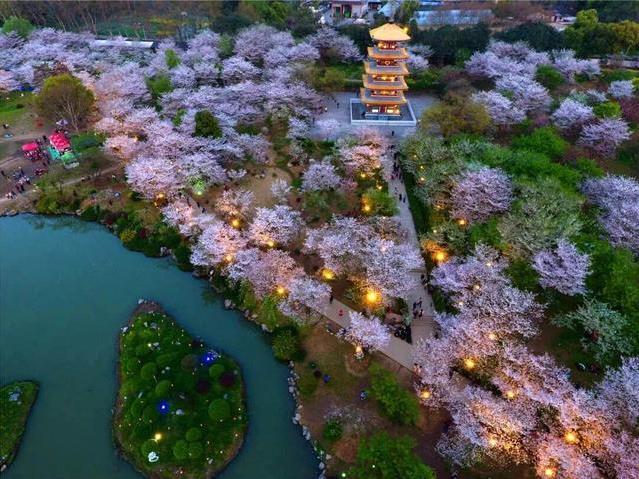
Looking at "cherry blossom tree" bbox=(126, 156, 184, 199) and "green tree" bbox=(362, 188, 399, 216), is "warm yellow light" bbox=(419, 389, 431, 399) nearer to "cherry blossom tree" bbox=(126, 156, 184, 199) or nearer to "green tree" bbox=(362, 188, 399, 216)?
"green tree" bbox=(362, 188, 399, 216)

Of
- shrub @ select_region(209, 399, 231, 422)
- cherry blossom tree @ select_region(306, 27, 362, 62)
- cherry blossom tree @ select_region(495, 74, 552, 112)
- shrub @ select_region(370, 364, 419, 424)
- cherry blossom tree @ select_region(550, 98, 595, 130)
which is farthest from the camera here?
cherry blossom tree @ select_region(306, 27, 362, 62)

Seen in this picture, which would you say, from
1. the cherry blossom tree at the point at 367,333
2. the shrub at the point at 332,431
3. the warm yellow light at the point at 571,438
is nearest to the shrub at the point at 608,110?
the cherry blossom tree at the point at 367,333

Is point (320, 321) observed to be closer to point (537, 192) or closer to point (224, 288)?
point (224, 288)

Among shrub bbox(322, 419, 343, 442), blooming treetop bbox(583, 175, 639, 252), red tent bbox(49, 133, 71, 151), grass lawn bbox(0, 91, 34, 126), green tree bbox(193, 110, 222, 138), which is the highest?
green tree bbox(193, 110, 222, 138)

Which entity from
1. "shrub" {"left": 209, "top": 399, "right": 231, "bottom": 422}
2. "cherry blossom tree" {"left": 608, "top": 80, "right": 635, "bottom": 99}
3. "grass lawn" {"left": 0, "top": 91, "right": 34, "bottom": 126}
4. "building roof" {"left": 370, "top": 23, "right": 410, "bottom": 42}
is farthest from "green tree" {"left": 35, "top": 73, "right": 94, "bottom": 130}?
"cherry blossom tree" {"left": 608, "top": 80, "right": 635, "bottom": 99}

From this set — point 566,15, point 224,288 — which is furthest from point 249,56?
point 566,15

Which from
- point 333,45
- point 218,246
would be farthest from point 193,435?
point 333,45
